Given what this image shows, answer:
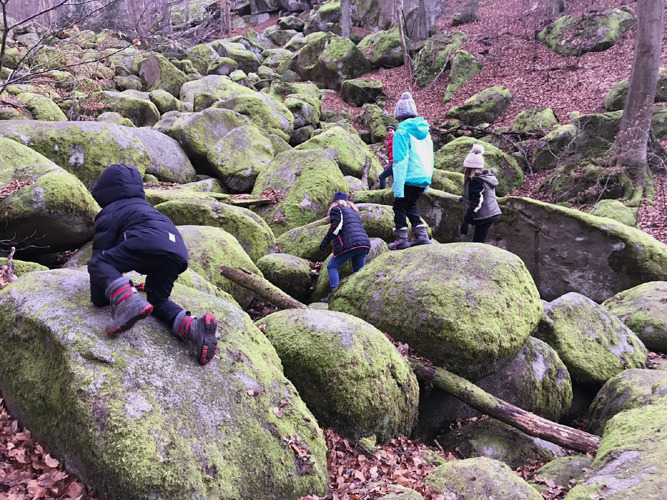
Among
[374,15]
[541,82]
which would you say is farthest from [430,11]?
[541,82]

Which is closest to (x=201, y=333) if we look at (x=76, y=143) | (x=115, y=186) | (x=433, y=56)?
(x=115, y=186)

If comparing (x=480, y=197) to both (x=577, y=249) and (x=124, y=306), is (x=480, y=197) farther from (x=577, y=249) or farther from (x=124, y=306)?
(x=124, y=306)

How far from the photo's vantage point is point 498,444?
5395 millimetres

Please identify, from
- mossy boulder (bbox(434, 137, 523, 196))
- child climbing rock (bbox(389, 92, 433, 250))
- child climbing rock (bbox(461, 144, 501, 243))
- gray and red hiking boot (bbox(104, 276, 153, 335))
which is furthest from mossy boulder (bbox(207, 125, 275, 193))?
gray and red hiking boot (bbox(104, 276, 153, 335))

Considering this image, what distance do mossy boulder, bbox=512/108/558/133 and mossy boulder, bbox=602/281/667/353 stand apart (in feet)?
36.3

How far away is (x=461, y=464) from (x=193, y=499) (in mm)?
2316

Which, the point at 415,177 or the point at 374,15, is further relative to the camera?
the point at 374,15

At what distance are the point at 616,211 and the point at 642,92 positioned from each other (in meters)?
4.36

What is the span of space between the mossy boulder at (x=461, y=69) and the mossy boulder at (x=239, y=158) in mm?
13999

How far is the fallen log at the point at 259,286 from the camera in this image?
7.05 m

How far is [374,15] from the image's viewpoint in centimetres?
3662

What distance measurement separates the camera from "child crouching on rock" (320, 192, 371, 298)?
7.53 meters

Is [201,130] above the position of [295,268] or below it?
above

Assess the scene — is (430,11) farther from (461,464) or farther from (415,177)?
(461,464)
